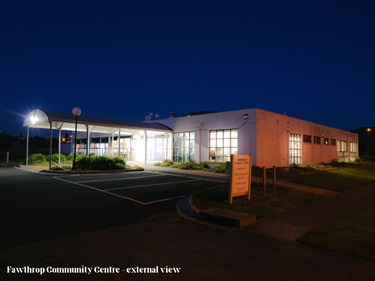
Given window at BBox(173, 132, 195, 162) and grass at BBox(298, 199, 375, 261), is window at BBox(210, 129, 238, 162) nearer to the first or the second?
window at BBox(173, 132, 195, 162)

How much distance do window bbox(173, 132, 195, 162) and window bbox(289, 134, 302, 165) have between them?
855cm

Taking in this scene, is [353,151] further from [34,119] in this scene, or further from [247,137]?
[34,119]

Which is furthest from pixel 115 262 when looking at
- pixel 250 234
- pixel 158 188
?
pixel 158 188

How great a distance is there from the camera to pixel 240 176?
8.79m

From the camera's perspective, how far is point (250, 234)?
5.73 m

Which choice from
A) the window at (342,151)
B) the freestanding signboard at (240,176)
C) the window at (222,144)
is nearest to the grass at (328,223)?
the freestanding signboard at (240,176)

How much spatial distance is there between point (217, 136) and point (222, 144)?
2.61 ft

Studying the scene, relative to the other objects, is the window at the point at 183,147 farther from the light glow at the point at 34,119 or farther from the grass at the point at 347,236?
the grass at the point at 347,236

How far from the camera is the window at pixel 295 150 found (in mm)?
22797

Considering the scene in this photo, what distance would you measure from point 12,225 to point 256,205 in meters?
6.53

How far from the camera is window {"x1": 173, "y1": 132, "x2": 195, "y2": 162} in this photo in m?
22.6

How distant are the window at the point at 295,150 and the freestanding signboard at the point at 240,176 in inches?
593

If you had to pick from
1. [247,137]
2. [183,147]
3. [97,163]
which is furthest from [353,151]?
[97,163]

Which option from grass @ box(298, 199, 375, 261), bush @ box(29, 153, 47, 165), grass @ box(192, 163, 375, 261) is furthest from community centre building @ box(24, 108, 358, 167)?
grass @ box(298, 199, 375, 261)
